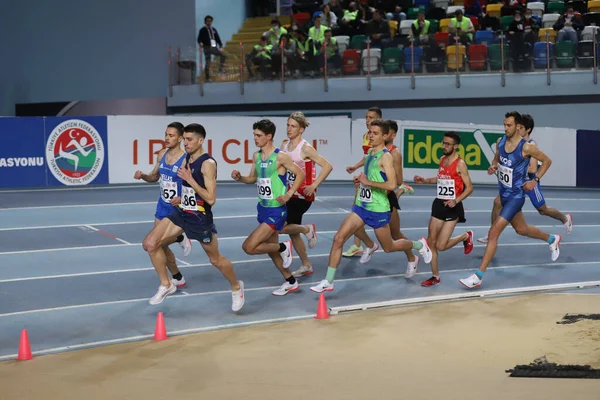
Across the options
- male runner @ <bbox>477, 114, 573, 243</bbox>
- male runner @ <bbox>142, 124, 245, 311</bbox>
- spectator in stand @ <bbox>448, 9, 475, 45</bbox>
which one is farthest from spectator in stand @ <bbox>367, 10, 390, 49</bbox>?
male runner @ <bbox>142, 124, 245, 311</bbox>

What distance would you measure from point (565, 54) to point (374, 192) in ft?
42.7

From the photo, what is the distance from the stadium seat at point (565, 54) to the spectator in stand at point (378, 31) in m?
4.07

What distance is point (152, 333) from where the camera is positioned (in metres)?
8.65

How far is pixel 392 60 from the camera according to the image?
22.1 m

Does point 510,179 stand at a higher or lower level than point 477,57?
lower

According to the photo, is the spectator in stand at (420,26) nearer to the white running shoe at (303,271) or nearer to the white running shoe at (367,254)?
the white running shoe at (367,254)

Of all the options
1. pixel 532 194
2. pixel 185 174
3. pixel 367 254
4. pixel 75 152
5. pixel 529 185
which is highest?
pixel 75 152

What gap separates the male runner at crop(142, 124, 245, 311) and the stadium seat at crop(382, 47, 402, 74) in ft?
44.2

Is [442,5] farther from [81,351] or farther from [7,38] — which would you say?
[81,351]

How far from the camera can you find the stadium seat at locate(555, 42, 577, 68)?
829 inches

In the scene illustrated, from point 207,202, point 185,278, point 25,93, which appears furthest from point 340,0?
point 207,202

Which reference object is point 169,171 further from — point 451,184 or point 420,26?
point 420,26

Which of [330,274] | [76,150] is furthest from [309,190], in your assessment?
[76,150]

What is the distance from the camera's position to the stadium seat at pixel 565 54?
21047mm
